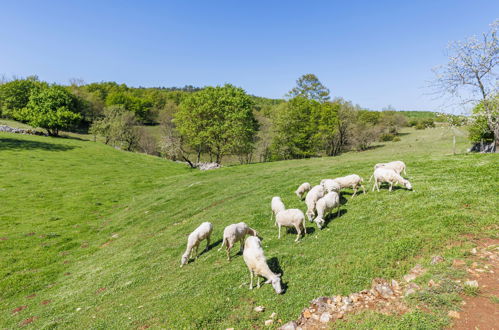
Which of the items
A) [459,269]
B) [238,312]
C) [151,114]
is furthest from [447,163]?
[151,114]

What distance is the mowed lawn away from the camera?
8719 millimetres

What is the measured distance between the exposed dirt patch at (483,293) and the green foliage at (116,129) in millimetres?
91954

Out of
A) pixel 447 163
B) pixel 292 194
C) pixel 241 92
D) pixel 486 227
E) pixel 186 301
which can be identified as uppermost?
pixel 241 92

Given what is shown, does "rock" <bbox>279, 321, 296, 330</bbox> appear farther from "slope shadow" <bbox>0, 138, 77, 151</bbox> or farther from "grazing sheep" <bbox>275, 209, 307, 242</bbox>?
"slope shadow" <bbox>0, 138, 77, 151</bbox>

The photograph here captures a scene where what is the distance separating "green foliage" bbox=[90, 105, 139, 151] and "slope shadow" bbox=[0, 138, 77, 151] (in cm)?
2176

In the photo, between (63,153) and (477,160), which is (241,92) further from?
(477,160)

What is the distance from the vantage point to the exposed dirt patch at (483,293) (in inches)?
231

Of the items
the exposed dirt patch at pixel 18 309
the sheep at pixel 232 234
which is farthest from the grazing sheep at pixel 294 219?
the exposed dirt patch at pixel 18 309

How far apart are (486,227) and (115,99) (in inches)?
5893

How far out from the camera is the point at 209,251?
14.0 metres

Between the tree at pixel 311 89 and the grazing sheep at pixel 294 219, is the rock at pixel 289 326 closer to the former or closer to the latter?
the grazing sheep at pixel 294 219

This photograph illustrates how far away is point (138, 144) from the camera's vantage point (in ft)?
314

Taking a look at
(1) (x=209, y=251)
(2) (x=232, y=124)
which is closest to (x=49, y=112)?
(2) (x=232, y=124)

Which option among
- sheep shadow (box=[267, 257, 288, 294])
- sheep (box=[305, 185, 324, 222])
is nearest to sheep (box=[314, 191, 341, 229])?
sheep (box=[305, 185, 324, 222])
